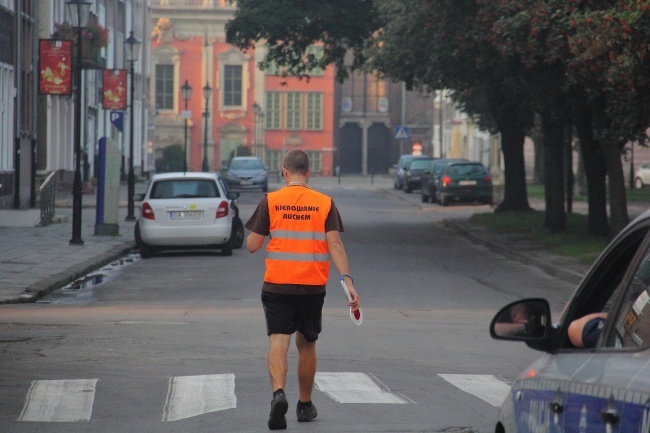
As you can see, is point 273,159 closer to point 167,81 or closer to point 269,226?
point 167,81

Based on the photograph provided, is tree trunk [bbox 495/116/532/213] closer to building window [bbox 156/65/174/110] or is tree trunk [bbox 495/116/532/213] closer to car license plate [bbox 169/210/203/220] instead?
car license plate [bbox 169/210/203/220]

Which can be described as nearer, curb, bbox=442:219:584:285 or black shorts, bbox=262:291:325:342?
black shorts, bbox=262:291:325:342

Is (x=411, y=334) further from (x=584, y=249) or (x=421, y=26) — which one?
(x=421, y=26)

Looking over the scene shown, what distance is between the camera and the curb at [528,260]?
21625 mm

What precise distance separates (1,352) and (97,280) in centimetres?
906

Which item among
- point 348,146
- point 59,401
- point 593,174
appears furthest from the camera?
point 348,146

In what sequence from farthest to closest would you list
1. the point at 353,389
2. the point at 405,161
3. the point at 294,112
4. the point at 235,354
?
the point at 294,112 < the point at 405,161 < the point at 235,354 < the point at 353,389

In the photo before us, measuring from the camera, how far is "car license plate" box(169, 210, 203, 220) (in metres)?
25.7

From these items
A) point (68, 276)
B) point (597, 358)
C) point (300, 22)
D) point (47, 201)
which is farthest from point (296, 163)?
point (300, 22)

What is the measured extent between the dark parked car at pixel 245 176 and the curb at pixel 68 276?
36012 millimetres

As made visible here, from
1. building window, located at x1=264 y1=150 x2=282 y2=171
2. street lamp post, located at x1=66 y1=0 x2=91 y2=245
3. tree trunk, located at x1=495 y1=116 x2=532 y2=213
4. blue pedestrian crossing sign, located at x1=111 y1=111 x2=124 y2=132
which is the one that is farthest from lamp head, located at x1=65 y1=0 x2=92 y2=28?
building window, located at x1=264 y1=150 x2=282 y2=171

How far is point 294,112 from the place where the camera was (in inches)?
4304

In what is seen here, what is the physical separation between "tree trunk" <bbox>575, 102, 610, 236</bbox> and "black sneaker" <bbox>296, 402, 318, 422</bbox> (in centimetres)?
2079

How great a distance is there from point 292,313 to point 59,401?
1.94 metres
